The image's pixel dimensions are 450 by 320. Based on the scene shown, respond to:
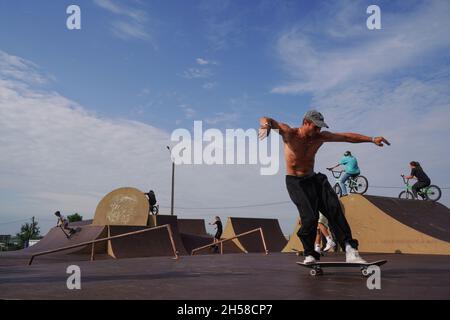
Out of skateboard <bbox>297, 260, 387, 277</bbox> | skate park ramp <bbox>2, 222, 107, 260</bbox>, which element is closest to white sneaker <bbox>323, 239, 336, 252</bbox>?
skateboard <bbox>297, 260, 387, 277</bbox>

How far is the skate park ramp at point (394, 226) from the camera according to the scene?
32.9ft

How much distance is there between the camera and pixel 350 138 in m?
4.62

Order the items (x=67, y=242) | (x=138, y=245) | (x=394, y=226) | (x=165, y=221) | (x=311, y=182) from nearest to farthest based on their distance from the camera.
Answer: (x=311, y=182)
(x=394, y=226)
(x=138, y=245)
(x=67, y=242)
(x=165, y=221)

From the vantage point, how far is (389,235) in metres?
10.6

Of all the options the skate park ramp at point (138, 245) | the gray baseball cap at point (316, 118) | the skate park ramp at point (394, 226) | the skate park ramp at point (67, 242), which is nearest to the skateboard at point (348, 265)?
the gray baseball cap at point (316, 118)

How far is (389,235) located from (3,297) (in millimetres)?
9760

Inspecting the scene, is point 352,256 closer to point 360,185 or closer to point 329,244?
point 329,244

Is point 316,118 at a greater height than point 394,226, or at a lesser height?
greater

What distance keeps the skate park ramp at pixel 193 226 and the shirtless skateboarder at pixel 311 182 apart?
81.6 ft

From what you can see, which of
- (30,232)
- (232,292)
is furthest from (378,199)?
(30,232)

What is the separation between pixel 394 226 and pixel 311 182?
7012 mm

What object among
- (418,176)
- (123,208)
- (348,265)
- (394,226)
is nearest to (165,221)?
(123,208)

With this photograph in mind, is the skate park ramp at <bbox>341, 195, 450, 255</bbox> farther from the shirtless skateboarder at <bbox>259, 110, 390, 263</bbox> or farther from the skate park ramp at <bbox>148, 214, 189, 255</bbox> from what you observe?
the skate park ramp at <bbox>148, 214, 189, 255</bbox>
